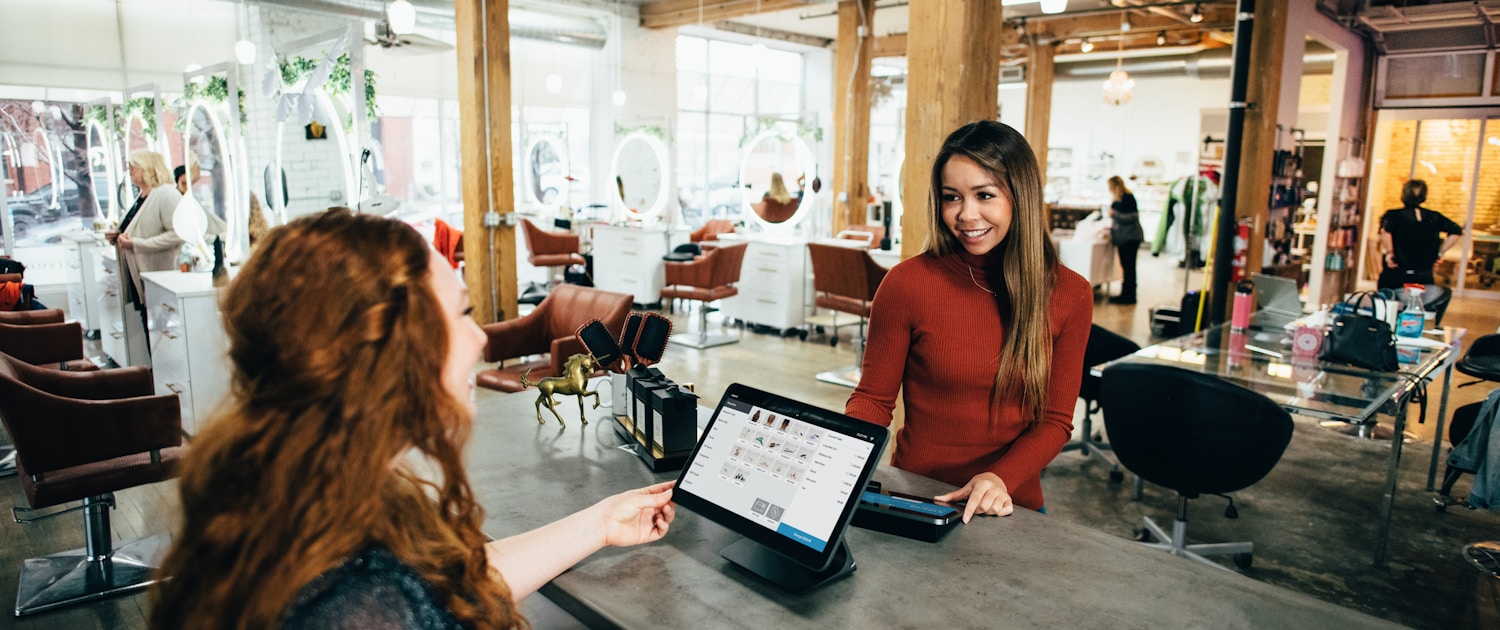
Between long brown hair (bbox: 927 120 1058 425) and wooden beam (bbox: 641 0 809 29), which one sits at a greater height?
wooden beam (bbox: 641 0 809 29)

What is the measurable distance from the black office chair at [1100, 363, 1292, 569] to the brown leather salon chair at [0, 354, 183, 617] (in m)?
3.13

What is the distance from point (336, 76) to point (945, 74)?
3.66m

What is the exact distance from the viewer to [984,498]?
158 cm

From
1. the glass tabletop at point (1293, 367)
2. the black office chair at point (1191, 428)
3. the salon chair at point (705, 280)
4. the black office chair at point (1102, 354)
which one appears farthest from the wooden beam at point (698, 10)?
the black office chair at point (1191, 428)

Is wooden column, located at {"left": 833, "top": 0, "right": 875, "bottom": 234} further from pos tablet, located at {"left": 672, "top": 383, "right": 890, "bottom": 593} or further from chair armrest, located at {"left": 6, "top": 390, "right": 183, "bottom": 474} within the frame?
pos tablet, located at {"left": 672, "top": 383, "right": 890, "bottom": 593}

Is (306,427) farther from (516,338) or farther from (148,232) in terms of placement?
(148,232)

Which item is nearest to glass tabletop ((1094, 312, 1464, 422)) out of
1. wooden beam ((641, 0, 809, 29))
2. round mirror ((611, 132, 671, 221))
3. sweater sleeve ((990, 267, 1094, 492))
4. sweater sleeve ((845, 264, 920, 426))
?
sweater sleeve ((990, 267, 1094, 492))

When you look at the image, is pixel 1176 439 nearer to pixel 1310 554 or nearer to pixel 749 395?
pixel 1310 554

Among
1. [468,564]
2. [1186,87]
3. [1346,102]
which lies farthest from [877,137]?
[468,564]

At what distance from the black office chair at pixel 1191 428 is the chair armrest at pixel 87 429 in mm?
3306

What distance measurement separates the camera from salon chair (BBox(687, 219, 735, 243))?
31.8 feet

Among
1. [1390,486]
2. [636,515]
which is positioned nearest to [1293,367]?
[1390,486]

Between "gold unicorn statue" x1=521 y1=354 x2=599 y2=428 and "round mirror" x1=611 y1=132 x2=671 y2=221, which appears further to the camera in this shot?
"round mirror" x1=611 y1=132 x2=671 y2=221

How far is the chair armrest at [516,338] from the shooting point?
4496mm
